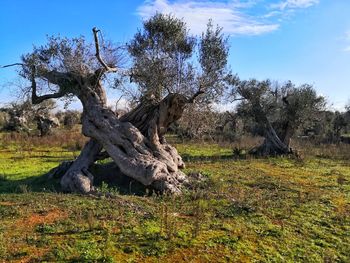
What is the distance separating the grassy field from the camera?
9.06m

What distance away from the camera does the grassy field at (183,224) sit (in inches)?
357

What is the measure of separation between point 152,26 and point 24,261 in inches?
491

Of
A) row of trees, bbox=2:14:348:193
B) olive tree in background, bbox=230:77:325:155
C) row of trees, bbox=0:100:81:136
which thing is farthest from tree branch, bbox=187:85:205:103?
row of trees, bbox=0:100:81:136

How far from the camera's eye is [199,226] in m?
10.7

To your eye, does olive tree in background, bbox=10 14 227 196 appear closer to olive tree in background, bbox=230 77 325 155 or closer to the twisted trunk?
the twisted trunk

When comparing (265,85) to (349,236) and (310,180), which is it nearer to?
(310,180)

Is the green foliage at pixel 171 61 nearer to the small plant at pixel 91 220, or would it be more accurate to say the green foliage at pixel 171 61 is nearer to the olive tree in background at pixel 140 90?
the olive tree in background at pixel 140 90

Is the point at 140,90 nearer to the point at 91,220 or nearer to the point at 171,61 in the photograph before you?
the point at 171,61

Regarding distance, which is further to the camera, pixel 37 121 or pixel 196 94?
pixel 37 121

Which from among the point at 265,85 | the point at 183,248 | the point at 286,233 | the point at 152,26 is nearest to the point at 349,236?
the point at 286,233

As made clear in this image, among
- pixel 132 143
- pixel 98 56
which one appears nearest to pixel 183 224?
pixel 132 143

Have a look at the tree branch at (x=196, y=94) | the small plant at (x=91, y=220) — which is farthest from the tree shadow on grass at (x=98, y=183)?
the tree branch at (x=196, y=94)

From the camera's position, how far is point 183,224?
35.6 feet

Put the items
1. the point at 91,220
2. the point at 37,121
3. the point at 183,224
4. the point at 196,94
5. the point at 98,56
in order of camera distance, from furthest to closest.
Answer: the point at 37,121 < the point at 196,94 < the point at 98,56 < the point at 183,224 < the point at 91,220
